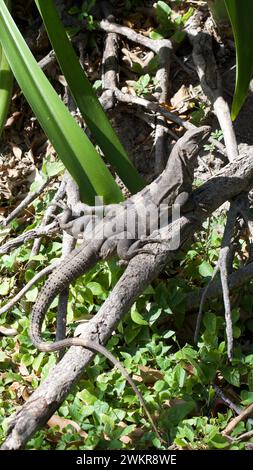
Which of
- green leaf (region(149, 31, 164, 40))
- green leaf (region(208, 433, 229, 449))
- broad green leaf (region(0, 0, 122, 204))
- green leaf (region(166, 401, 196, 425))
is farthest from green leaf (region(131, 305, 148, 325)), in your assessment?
green leaf (region(149, 31, 164, 40))

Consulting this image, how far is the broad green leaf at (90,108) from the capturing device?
3918 mm

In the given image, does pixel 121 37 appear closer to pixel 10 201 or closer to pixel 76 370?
pixel 10 201

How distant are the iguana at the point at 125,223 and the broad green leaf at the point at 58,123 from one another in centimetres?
18

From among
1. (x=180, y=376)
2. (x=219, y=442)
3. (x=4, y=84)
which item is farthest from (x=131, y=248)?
(x=4, y=84)

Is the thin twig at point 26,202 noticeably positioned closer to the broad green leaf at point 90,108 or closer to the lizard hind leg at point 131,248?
the broad green leaf at point 90,108

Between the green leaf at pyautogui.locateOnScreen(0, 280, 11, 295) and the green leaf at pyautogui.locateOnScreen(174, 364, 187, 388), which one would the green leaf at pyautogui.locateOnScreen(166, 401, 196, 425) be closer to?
the green leaf at pyautogui.locateOnScreen(174, 364, 187, 388)

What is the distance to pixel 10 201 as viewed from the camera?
205 inches

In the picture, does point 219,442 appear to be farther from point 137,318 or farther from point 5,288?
point 5,288

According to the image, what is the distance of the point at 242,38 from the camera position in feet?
11.5

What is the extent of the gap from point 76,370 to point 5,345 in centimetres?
129

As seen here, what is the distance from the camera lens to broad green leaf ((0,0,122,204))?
3807 millimetres

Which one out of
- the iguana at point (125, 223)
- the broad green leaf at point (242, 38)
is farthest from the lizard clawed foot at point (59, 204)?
the broad green leaf at point (242, 38)

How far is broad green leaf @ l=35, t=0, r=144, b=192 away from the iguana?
21 centimetres

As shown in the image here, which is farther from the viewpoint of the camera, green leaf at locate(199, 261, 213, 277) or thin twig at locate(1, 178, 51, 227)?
thin twig at locate(1, 178, 51, 227)
